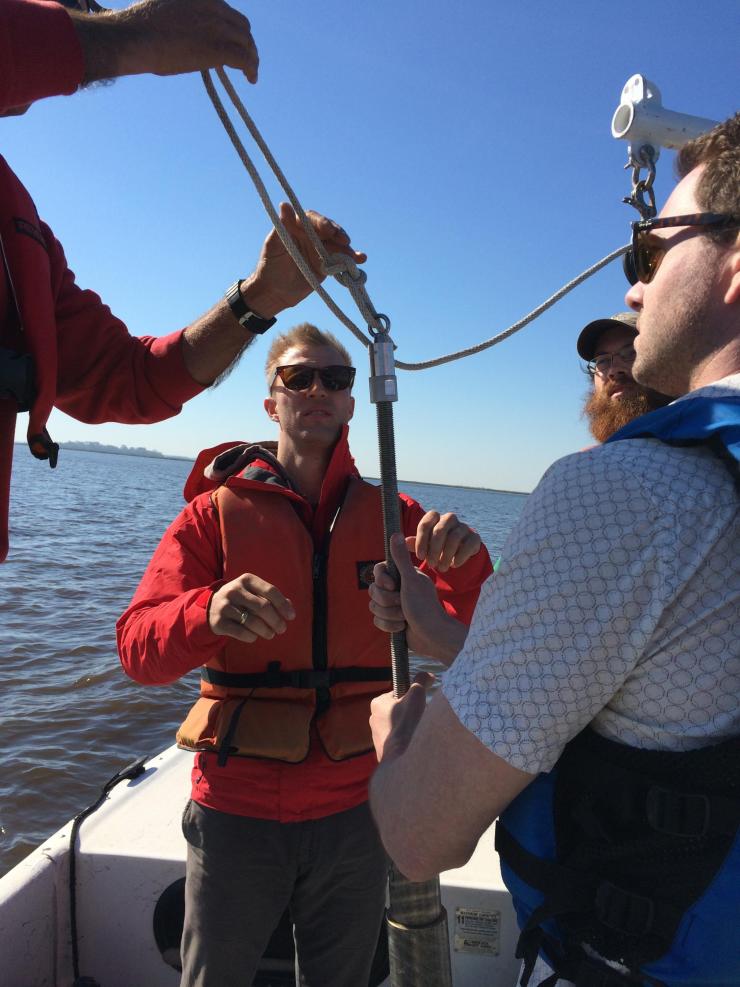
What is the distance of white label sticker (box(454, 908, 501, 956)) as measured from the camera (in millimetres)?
2732

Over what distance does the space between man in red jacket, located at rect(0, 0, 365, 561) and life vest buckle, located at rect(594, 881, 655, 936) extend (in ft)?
4.86

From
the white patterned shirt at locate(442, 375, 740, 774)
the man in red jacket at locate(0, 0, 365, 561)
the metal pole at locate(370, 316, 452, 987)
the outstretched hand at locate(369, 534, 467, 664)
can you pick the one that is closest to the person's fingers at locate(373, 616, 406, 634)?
the outstretched hand at locate(369, 534, 467, 664)

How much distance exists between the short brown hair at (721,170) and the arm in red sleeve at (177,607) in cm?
162

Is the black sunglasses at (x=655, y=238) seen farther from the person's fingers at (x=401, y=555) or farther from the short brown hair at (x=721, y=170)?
the person's fingers at (x=401, y=555)

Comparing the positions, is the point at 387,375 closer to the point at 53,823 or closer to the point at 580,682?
the point at 580,682

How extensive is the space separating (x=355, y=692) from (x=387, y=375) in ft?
4.38

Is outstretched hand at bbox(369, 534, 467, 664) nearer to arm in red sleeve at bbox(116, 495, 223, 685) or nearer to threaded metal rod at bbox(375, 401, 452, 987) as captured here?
threaded metal rod at bbox(375, 401, 452, 987)

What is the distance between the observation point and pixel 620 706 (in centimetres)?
109

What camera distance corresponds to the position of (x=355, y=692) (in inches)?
96.7

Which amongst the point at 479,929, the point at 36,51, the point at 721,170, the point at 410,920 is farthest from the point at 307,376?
the point at 479,929

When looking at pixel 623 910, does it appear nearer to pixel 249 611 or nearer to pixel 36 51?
pixel 249 611

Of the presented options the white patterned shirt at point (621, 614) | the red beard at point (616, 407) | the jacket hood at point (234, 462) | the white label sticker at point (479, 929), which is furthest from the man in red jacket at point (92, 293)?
the white label sticker at point (479, 929)

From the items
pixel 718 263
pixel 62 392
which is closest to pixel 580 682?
pixel 718 263

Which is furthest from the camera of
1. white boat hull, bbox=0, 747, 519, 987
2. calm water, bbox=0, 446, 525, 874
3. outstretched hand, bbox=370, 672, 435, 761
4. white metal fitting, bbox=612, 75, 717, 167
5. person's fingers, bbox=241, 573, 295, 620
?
calm water, bbox=0, 446, 525, 874
